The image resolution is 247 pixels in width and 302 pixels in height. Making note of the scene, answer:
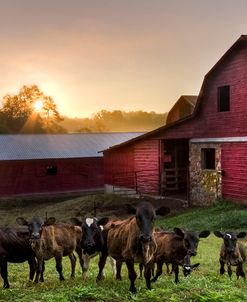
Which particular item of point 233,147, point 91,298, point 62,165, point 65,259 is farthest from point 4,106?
point 91,298

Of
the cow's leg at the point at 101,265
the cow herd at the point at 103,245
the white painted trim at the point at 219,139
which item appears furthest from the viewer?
the white painted trim at the point at 219,139

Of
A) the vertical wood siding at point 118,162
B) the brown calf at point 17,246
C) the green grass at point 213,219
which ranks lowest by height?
the green grass at point 213,219

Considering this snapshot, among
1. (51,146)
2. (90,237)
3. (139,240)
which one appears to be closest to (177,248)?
(90,237)

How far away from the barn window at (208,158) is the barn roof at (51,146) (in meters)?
19.5

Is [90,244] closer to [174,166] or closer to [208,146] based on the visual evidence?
[208,146]

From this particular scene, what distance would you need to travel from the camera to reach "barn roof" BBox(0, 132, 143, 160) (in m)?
45.8

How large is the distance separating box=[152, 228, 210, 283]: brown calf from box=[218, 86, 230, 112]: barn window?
1855cm

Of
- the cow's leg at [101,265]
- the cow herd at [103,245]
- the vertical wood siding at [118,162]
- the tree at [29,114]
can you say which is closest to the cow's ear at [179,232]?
the cow herd at [103,245]

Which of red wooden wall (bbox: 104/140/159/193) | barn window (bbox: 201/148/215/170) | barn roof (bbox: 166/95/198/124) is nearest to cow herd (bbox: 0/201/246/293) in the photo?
barn window (bbox: 201/148/215/170)

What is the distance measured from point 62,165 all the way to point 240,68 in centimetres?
2403

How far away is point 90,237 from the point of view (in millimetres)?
10375

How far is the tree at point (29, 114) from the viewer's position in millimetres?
85562

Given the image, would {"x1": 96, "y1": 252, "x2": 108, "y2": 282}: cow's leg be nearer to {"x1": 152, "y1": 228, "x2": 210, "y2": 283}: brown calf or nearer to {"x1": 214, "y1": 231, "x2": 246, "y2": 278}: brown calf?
{"x1": 152, "y1": 228, "x2": 210, "y2": 283}: brown calf

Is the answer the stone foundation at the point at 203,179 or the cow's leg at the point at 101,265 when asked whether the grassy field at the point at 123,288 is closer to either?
the cow's leg at the point at 101,265
